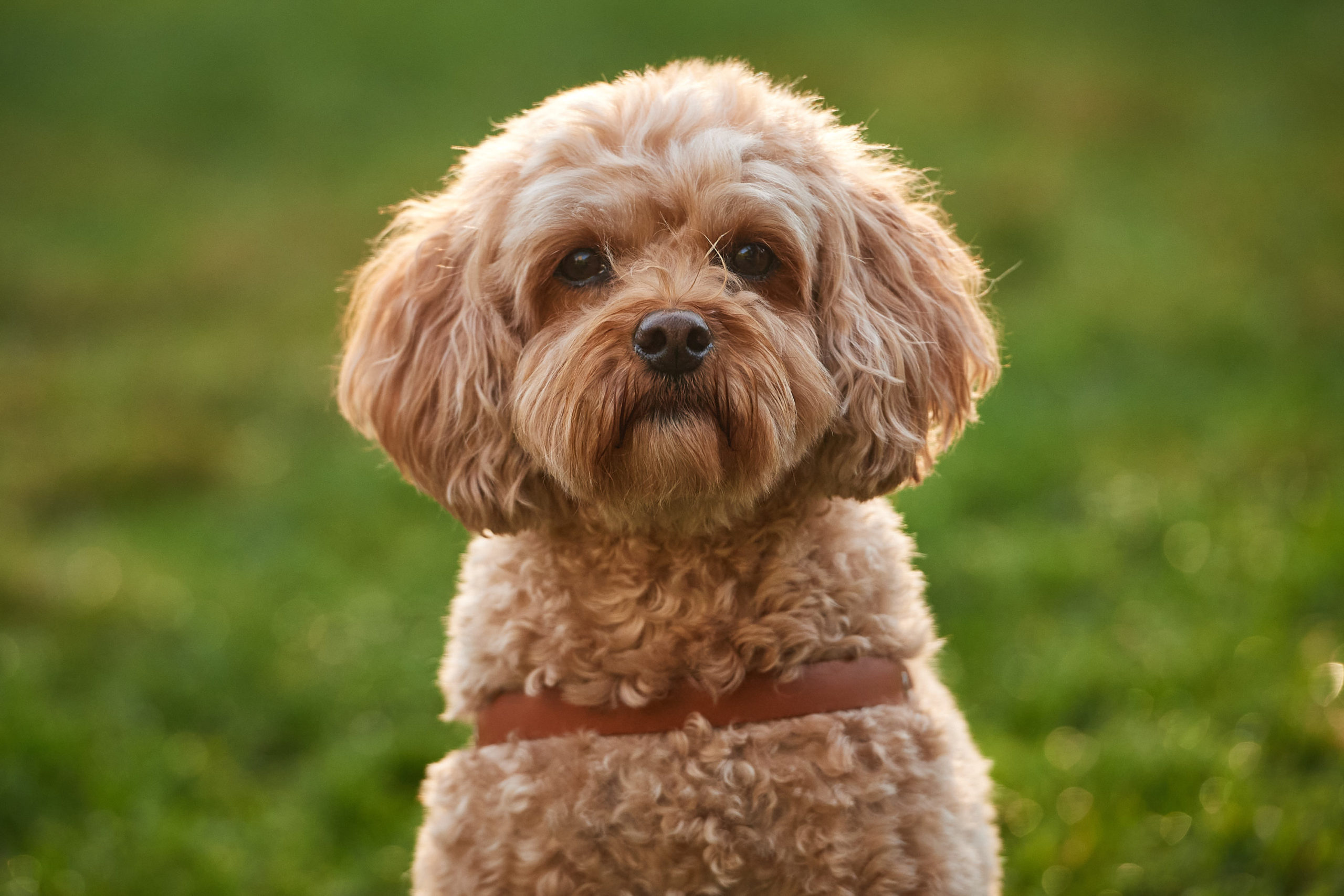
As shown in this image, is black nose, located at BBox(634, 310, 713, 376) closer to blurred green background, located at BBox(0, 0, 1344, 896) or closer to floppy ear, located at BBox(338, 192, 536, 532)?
floppy ear, located at BBox(338, 192, 536, 532)

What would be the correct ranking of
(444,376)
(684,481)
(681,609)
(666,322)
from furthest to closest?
(444,376)
(681,609)
(684,481)
(666,322)

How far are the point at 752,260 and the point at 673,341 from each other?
0.38 metres

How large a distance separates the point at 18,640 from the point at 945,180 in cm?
689

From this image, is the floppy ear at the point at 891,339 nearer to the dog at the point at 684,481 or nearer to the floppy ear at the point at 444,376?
the dog at the point at 684,481

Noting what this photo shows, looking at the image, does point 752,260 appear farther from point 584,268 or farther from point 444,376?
point 444,376

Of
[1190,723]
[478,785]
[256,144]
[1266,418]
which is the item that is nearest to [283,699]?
[478,785]

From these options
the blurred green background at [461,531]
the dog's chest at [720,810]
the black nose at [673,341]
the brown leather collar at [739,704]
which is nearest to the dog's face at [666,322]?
the black nose at [673,341]

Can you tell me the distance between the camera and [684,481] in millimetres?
2174

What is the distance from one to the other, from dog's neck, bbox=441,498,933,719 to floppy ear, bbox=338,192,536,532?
17cm

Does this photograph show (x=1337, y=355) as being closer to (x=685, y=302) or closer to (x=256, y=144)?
(x=685, y=302)

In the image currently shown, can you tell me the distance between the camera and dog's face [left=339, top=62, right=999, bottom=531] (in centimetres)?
213

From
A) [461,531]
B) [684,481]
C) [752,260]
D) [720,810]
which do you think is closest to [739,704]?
[720,810]

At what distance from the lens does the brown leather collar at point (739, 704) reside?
7.31 ft

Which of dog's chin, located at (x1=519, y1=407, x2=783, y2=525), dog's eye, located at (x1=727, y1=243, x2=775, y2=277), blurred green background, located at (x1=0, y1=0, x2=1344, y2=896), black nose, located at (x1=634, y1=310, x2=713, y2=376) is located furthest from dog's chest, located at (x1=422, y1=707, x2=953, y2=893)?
blurred green background, located at (x1=0, y1=0, x2=1344, y2=896)
